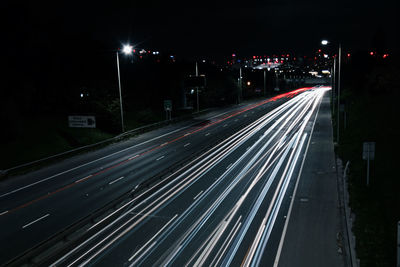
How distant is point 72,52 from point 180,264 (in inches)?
1875

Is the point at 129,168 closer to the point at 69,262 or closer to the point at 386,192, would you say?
the point at 69,262

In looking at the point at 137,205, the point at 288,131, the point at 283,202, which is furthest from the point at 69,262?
the point at 288,131

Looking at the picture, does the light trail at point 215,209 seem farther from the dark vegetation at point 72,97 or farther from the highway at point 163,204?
the dark vegetation at point 72,97

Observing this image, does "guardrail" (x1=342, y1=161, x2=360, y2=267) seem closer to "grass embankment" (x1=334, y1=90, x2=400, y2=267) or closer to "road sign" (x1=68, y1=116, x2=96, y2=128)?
"grass embankment" (x1=334, y1=90, x2=400, y2=267)

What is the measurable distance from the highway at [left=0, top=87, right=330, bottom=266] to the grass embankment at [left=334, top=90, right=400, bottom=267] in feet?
10.5

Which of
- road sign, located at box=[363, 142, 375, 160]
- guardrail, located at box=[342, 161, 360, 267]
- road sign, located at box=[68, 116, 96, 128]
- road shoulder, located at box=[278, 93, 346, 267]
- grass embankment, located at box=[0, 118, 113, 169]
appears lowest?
road shoulder, located at box=[278, 93, 346, 267]

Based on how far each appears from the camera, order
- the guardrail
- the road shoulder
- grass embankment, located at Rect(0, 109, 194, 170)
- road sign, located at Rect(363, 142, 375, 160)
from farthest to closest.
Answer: grass embankment, located at Rect(0, 109, 194, 170) → road sign, located at Rect(363, 142, 375, 160) → the road shoulder → the guardrail

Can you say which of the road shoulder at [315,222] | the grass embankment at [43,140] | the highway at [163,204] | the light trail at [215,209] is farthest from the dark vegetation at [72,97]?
the road shoulder at [315,222]

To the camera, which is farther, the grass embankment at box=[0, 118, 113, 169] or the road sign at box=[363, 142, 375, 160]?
the grass embankment at box=[0, 118, 113, 169]

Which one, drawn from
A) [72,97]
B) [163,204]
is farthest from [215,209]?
[72,97]

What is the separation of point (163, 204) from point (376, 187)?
1150 cm

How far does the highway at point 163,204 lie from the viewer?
1232 cm

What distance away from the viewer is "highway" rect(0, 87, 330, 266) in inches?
485

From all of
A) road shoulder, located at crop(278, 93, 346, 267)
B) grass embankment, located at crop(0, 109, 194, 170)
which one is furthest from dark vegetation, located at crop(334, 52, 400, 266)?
grass embankment, located at crop(0, 109, 194, 170)
